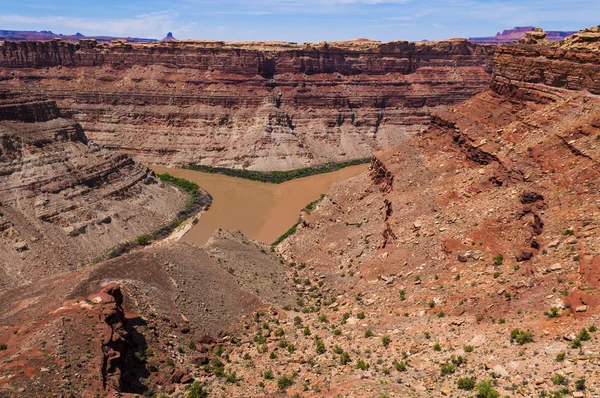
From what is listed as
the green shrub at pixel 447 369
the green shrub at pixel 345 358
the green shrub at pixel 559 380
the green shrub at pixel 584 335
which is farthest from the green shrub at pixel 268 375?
the green shrub at pixel 584 335

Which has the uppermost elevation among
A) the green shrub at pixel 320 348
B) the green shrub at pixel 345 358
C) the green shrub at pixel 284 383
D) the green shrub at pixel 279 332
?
the green shrub at pixel 345 358

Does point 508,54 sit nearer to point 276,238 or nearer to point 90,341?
point 276,238

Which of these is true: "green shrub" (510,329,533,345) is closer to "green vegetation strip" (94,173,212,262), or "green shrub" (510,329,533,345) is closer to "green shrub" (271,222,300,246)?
"green shrub" (271,222,300,246)

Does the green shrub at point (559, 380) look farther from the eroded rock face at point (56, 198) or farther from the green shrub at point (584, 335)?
the eroded rock face at point (56, 198)

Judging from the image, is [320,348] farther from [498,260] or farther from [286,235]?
[286,235]

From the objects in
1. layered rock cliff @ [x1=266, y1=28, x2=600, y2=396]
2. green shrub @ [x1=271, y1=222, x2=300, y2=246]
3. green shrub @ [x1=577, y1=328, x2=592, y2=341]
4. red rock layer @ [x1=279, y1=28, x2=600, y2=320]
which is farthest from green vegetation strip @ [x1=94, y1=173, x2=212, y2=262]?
green shrub @ [x1=577, y1=328, x2=592, y2=341]

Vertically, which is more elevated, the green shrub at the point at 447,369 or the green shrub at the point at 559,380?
the green shrub at the point at 559,380
